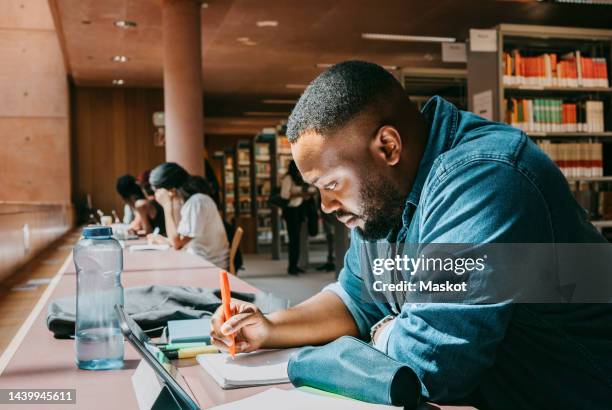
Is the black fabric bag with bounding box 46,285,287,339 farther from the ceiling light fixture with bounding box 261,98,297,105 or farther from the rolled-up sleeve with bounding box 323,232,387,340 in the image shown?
the ceiling light fixture with bounding box 261,98,297,105

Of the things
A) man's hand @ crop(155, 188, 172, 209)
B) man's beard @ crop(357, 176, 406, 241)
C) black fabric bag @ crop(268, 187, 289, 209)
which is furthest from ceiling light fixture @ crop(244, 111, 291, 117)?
man's beard @ crop(357, 176, 406, 241)

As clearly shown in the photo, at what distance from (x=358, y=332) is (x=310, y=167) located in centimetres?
45

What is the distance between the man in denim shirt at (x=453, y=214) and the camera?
840mm

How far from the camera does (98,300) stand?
3.81 feet

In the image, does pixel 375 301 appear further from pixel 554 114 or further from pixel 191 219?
pixel 554 114

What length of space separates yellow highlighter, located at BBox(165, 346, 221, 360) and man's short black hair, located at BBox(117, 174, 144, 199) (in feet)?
16.9

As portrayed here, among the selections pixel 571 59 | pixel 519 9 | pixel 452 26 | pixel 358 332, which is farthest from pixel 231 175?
pixel 358 332

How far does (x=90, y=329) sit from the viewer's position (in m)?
1.12

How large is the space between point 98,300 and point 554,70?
209 inches

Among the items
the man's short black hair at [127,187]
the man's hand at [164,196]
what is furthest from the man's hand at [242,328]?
the man's short black hair at [127,187]

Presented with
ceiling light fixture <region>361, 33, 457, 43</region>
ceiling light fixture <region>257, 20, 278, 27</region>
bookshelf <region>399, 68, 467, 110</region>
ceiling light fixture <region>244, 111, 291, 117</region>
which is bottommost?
bookshelf <region>399, 68, 467, 110</region>

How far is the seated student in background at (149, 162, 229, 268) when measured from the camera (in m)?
4.15

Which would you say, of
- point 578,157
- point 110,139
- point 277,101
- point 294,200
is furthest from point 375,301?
point 277,101

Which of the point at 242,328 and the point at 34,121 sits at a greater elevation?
the point at 34,121
